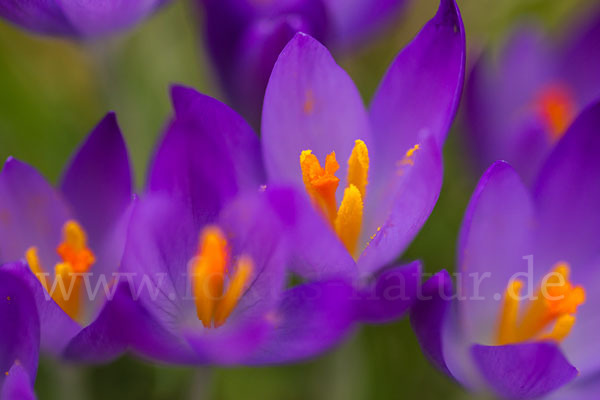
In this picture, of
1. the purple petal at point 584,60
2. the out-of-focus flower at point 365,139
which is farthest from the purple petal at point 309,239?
the purple petal at point 584,60

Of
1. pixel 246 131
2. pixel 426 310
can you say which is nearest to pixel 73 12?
pixel 246 131

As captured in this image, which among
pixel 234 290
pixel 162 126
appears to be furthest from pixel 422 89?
pixel 162 126

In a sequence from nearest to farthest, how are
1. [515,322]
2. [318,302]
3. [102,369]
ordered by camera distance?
[318,302], [515,322], [102,369]

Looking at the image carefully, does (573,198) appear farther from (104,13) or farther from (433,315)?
(104,13)

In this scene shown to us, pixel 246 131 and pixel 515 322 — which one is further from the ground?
pixel 246 131

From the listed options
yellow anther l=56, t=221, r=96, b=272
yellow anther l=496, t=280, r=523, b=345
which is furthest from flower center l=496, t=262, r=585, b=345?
yellow anther l=56, t=221, r=96, b=272

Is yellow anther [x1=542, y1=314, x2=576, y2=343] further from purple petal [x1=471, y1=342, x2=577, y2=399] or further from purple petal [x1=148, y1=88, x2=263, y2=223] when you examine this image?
purple petal [x1=148, y1=88, x2=263, y2=223]

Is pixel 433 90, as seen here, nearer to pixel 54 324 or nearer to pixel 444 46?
pixel 444 46
